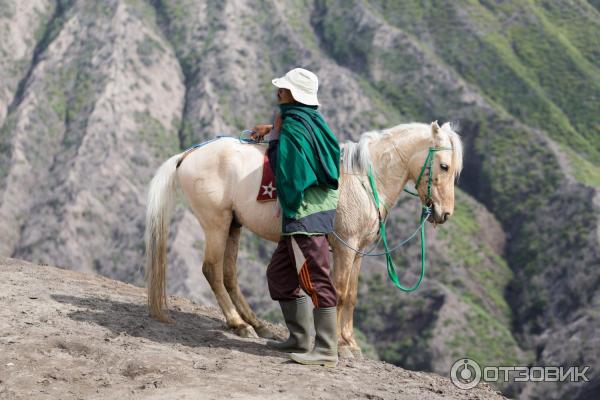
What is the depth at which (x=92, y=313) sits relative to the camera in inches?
351

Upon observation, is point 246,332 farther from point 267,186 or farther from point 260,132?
point 260,132

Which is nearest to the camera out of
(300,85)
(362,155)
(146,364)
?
(146,364)

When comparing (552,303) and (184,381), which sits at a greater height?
(184,381)

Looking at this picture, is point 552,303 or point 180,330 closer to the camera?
point 180,330

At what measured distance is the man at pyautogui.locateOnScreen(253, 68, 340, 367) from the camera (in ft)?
24.5

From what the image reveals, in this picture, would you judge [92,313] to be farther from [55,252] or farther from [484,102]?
[484,102]

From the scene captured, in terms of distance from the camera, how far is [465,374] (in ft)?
28.1

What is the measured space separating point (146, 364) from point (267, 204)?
7.34 ft

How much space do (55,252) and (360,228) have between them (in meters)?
49.1

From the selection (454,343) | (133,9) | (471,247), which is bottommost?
(454,343)

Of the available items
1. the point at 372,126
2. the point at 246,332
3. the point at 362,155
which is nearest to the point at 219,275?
the point at 246,332

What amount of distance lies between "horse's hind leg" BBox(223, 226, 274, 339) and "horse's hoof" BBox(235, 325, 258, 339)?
0.29 meters

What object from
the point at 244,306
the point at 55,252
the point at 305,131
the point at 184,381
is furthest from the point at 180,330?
the point at 55,252

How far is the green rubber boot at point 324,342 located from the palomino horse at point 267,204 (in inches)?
31.0
